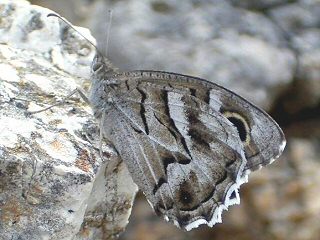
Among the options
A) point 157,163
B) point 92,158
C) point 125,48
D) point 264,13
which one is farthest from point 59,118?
point 264,13

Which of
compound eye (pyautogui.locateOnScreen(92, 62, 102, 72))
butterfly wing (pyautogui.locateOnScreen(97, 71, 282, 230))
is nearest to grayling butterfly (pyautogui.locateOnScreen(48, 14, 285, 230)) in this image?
butterfly wing (pyautogui.locateOnScreen(97, 71, 282, 230))

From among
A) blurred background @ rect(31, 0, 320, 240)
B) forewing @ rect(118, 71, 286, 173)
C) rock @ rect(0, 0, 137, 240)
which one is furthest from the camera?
blurred background @ rect(31, 0, 320, 240)

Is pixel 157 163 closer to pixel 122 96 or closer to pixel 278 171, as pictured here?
pixel 122 96

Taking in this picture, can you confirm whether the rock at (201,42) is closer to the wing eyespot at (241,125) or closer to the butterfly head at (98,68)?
the butterfly head at (98,68)

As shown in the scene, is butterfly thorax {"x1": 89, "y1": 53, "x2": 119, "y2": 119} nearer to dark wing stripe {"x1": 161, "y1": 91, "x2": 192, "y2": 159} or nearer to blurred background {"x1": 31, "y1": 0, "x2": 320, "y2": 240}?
dark wing stripe {"x1": 161, "y1": 91, "x2": 192, "y2": 159}

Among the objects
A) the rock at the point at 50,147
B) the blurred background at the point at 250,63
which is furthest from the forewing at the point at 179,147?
the blurred background at the point at 250,63

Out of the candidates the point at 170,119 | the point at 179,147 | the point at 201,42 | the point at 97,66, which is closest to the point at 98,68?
the point at 97,66
